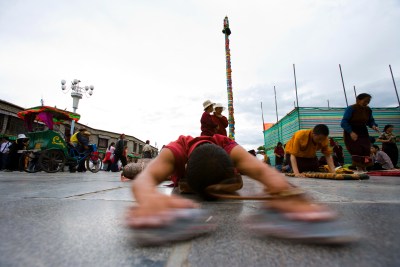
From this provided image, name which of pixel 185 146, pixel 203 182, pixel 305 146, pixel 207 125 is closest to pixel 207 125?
pixel 207 125

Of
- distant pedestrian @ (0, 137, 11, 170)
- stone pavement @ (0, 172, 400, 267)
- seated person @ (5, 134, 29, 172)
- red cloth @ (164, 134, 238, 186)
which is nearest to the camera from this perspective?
stone pavement @ (0, 172, 400, 267)

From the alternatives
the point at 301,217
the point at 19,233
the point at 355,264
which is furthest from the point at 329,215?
the point at 19,233

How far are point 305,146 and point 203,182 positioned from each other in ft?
10.1

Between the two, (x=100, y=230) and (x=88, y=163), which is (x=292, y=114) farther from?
(x=100, y=230)

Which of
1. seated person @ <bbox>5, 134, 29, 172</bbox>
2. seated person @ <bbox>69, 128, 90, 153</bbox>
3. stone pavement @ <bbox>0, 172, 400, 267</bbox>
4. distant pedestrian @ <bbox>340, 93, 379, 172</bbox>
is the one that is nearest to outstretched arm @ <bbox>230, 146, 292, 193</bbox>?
stone pavement @ <bbox>0, 172, 400, 267</bbox>

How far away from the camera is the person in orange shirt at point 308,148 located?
341cm

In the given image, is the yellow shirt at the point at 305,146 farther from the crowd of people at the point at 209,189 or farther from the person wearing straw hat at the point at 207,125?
the crowd of people at the point at 209,189

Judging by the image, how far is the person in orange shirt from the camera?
3406mm

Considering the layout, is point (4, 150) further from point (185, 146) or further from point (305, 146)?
point (305, 146)

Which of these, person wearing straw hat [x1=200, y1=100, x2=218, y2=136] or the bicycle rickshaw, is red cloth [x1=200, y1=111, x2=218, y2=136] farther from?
the bicycle rickshaw

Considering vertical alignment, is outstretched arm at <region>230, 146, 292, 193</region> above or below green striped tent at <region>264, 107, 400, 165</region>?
below

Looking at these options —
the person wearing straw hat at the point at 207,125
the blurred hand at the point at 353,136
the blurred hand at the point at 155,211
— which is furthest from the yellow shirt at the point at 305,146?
the blurred hand at the point at 155,211

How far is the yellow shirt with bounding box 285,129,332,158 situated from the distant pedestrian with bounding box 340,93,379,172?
915 mm

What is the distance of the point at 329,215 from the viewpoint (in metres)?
0.59
